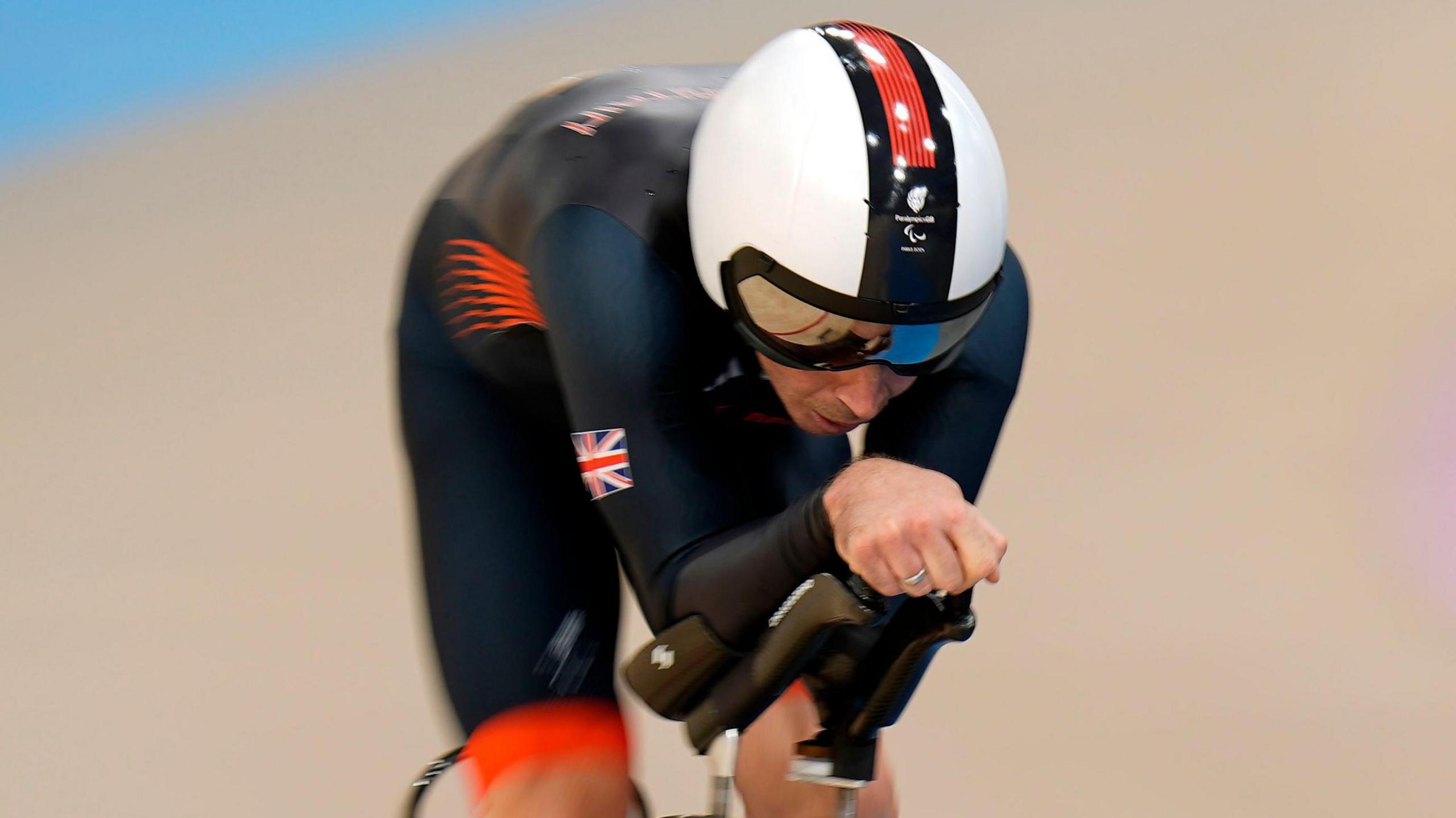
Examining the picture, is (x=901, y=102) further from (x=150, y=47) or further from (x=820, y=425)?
(x=150, y=47)

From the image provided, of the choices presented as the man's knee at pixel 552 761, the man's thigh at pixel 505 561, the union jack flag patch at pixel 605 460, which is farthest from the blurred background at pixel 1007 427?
the union jack flag patch at pixel 605 460

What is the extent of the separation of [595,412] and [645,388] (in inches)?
2.7

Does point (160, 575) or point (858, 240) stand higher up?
point (858, 240)

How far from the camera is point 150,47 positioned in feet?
28.6

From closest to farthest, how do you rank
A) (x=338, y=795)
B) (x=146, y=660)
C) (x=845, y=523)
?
(x=845, y=523) → (x=338, y=795) → (x=146, y=660)

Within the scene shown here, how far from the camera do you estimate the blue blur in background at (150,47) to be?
8016 mm

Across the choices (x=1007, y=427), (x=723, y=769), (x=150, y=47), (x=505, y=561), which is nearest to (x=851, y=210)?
(x=723, y=769)

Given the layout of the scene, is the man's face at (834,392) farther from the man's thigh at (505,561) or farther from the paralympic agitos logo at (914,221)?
the man's thigh at (505,561)

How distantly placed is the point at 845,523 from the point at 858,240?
0.35 m

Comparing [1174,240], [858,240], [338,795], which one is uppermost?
[858,240]

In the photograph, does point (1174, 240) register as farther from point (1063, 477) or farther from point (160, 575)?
point (160, 575)

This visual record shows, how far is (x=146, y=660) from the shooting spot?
4562mm

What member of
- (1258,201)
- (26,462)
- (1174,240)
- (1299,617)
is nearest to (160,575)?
(26,462)

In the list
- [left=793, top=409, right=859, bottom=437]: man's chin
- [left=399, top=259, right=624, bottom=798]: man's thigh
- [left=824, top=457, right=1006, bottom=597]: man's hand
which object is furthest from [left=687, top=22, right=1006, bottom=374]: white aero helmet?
[left=399, top=259, right=624, bottom=798]: man's thigh
